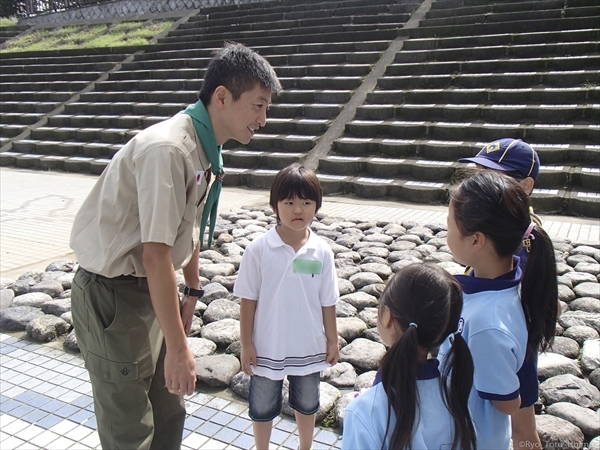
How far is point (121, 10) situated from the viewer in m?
20.7

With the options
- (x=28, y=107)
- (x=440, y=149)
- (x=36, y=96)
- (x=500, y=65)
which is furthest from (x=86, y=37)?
(x=440, y=149)

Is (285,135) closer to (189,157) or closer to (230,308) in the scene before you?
(230,308)

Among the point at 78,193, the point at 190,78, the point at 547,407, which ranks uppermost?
the point at 190,78

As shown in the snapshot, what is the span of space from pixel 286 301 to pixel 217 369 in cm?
102

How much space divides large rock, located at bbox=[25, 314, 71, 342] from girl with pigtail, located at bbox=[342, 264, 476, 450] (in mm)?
2678

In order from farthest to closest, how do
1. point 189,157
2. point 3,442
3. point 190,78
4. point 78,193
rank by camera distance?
point 190,78, point 78,193, point 3,442, point 189,157

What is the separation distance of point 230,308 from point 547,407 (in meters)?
2.00

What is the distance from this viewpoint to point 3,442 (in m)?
2.28

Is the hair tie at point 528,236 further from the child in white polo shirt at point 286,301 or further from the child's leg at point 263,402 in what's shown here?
the child's leg at point 263,402

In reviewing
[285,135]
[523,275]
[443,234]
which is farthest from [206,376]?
[285,135]

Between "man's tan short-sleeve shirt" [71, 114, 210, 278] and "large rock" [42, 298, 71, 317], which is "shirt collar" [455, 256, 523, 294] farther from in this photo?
"large rock" [42, 298, 71, 317]

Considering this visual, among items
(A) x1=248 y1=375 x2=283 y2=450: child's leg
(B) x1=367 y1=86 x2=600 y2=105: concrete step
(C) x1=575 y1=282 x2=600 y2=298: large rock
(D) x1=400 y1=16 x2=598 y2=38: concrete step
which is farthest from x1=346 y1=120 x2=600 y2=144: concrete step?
(A) x1=248 y1=375 x2=283 y2=450: child's leg

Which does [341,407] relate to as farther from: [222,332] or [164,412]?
[222,332]

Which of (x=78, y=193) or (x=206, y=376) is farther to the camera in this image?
(x=78, y=193)
